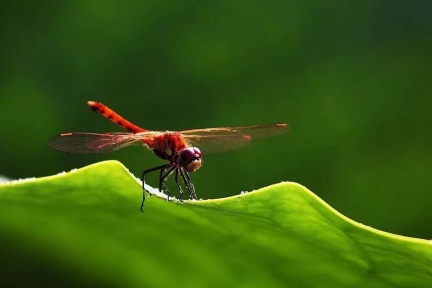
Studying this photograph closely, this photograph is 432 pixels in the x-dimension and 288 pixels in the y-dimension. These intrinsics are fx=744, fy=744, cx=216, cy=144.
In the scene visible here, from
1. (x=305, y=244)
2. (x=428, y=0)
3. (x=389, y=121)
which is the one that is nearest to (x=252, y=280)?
(x=305, y=244)

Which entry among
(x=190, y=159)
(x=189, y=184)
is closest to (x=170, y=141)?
(x=190, y=159)


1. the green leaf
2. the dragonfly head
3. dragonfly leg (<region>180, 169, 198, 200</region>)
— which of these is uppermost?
Result: the green leaf

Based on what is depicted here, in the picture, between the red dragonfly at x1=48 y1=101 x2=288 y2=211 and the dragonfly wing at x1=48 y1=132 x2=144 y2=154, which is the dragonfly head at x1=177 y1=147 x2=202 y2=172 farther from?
the dragonfly wing at x1=48 y1=132 x2=144 y2=154

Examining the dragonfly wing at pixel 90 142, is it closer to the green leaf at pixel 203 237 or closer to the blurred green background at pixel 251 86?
the blurred green background at pixel 251 86

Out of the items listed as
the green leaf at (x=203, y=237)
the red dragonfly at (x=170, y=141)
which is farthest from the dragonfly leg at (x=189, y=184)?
the green leaf at (x=203, y=237)

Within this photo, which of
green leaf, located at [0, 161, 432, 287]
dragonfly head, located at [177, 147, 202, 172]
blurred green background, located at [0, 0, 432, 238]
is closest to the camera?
green leaf, located at [0, 161, 432, 287]

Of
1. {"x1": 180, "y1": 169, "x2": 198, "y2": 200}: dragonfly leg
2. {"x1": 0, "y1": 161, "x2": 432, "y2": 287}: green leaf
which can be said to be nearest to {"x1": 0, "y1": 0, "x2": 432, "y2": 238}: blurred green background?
{"x1": 180, "y1": 169, "x2": 198, "y2": 200}: dragonfly leg

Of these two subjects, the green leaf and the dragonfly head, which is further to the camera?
the dragonfly head

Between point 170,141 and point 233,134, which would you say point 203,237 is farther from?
point 170,141
